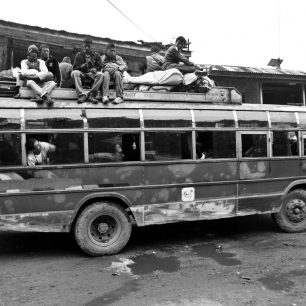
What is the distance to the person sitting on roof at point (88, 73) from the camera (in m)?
6.41

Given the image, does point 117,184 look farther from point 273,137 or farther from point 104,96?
point 273,137

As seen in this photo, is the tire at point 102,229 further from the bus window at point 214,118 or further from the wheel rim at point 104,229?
the bus window at point 214,118

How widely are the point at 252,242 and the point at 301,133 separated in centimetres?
238

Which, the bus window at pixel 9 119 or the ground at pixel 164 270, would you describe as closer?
the ground at pixel 164 270

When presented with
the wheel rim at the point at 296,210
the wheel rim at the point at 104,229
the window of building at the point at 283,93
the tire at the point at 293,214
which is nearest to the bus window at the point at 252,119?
Result: the tire at the point at 293,214

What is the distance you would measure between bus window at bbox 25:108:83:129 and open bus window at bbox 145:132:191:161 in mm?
1168

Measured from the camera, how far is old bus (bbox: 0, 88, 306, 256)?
5949 millimetres

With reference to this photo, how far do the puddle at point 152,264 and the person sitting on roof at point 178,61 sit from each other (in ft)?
11.5

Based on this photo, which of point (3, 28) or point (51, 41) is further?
point (51, 41)

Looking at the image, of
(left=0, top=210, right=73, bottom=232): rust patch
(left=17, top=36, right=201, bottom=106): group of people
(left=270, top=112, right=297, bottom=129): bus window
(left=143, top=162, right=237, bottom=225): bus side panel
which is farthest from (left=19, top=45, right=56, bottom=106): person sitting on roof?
(left=270, top=112, right=297, bottom=129): bus window

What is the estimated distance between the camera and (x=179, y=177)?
6.77 meters

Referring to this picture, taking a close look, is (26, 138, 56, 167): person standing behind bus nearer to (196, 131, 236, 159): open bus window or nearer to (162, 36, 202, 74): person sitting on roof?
(196, 131, 236, 159): open bus window

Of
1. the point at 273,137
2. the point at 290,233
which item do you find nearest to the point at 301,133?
the point at 273,137

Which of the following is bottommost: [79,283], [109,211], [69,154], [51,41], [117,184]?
[79,283]
